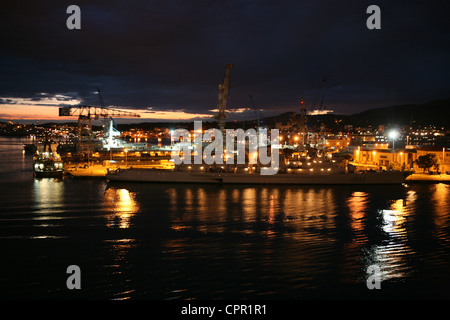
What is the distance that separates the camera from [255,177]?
22234 mm

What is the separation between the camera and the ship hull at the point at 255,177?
70.5 ft

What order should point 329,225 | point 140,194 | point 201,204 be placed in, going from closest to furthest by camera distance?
point 329,225 < point 201,204 < point 140,194

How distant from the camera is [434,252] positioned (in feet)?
28.4

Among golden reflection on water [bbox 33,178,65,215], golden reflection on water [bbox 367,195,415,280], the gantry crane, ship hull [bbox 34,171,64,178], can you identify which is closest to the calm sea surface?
golden reflection on water [bbox 367,195,415,280]

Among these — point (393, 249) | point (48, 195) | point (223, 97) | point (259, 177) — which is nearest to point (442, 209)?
point (393, 249)

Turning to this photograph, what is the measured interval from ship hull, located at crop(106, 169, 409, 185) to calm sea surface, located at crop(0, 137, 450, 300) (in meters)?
4.63

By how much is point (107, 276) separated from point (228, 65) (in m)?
29.5

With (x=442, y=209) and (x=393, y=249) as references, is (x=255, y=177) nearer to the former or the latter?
(x=442, y=209)

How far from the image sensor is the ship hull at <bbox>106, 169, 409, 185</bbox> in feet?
70.5

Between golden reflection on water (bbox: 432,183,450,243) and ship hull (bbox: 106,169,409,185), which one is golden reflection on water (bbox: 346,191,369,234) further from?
ship hull (bbox: 106,169,409,185)

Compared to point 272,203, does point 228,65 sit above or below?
above

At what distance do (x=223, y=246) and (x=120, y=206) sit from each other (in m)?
7.22
